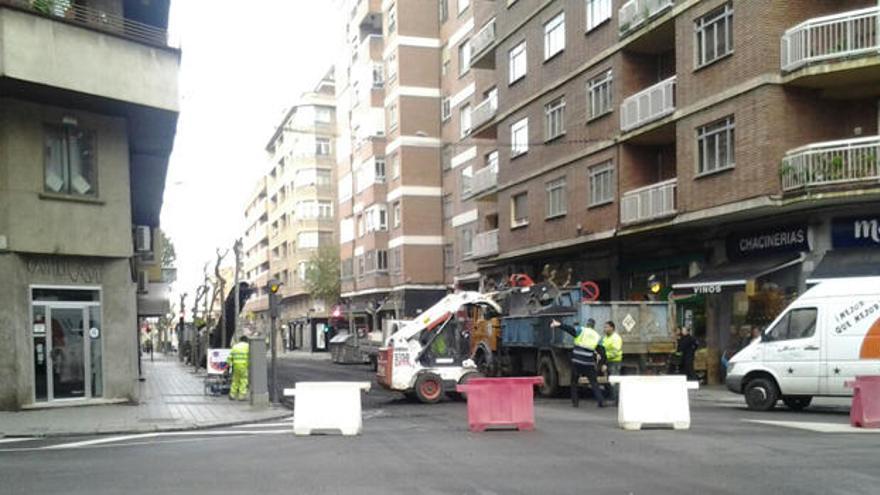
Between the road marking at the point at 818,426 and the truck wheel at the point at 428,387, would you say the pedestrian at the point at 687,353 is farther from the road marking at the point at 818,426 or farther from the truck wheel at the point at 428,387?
the road marking at the point at 818,426

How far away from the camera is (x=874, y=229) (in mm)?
20219

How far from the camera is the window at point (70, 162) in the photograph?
746 inches

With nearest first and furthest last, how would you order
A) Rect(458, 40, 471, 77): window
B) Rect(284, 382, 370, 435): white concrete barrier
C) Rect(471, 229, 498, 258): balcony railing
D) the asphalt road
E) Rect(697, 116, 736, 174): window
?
1. the asphalt road
2. Rect(284, 382, 370, 435): white concrete barrier
3. Rect(697, 116, 736, 174): window
4. Rect(471, 229, 498, 258): balcony railing
5. Rect(458, 40, 471, 77): window

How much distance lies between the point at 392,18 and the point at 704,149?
3442 centimetres

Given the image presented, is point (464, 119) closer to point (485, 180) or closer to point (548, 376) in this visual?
point (485, 180)

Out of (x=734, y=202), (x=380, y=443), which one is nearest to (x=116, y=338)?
(x=380, y=443)

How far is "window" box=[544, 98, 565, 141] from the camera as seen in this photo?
31.4 meters

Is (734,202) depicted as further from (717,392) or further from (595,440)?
(595,440)

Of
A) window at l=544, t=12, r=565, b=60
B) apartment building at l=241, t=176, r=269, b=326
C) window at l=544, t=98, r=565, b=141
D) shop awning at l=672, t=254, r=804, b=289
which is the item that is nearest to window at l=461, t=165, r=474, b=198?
window at l=544, t=98, r=565, b=141

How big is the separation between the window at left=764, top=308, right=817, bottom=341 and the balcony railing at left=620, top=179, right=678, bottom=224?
8.62 meters

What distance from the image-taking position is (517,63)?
3528cm

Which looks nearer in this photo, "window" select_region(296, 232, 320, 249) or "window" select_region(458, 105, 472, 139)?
"window" select_region(458, 105, 472, 139)

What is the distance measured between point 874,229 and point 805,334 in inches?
231

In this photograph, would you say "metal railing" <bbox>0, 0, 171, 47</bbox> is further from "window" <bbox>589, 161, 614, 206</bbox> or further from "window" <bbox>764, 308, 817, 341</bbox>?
"window" <bbox>589, 161, 614, 206</bbox>
